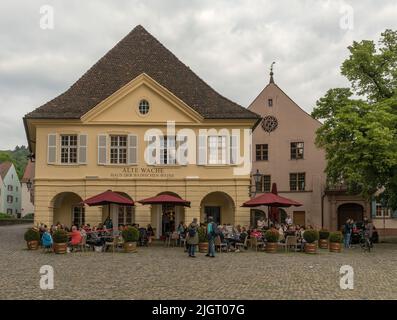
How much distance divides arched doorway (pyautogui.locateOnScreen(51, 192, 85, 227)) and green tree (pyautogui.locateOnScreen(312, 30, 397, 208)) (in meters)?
13.7

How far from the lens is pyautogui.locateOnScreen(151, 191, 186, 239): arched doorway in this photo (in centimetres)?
3172

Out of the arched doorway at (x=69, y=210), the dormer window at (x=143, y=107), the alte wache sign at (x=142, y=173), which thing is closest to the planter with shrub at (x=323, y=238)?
the alte wache sign at (x=142, y=173)

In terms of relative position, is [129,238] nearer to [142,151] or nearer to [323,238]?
[142,151]

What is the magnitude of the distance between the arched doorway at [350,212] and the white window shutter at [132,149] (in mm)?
19207

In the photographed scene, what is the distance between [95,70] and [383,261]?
20578mm

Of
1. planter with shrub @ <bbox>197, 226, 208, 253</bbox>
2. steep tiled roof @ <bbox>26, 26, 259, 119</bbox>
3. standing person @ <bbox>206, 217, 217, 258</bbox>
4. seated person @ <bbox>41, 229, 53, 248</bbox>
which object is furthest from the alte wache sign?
standing person @ <bbox>206, 217, 217, 258</bbox>

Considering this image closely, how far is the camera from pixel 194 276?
15859 millimetres

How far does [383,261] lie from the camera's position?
21.3m

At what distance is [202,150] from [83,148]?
632cm

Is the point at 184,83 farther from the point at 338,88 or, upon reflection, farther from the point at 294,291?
the point at 294,291

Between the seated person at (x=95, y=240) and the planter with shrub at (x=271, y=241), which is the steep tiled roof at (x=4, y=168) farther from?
the planter with shrub at (x=271, y=241)

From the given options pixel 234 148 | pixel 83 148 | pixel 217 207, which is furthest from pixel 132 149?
pixel 217 207

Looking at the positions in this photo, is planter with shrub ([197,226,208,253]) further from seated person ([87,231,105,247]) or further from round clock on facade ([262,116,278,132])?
round clock on facade ([262,116,278,132])
